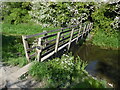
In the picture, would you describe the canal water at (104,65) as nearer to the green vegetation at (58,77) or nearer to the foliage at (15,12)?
the green vegetation at (58,77)

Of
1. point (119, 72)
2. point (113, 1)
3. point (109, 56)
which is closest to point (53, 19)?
point (113, 1)

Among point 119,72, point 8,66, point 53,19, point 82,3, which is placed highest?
point 82,3

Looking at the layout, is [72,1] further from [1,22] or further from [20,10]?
[1,22]

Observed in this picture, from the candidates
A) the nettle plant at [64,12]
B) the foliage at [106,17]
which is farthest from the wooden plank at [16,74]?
the foliage at [106,17]

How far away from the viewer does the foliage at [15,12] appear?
2089 centimetres

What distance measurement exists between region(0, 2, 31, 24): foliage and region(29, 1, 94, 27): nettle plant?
5867 mm

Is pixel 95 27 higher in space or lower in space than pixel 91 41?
higher

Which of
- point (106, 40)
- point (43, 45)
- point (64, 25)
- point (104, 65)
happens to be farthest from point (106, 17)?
point (43, 45)

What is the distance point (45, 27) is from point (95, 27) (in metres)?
6.56

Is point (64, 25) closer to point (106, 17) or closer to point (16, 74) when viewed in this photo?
point (106, 17)

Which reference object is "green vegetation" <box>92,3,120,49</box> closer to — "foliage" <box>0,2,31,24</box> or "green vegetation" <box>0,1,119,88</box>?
"green vegetation" <box>0,1,119,88</box>

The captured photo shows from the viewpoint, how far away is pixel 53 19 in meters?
15.1

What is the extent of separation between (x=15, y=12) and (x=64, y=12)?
11.1 m

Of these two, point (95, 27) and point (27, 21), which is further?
point (27, 21)
